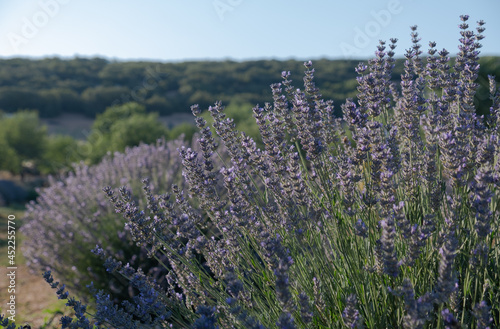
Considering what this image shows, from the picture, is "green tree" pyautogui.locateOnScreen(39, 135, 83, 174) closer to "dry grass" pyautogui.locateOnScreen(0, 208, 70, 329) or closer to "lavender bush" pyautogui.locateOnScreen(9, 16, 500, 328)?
"dry grass" pyautogui.locateOnScreen(0, 208, 70, 329)

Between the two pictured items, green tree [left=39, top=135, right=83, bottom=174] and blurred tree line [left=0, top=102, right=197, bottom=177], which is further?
green tree [left=39, top=135, right=83, bottom=174]

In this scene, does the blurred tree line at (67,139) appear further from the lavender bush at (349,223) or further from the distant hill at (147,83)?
the distant hill at (147,83)

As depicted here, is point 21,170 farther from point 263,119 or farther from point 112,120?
point 263,119

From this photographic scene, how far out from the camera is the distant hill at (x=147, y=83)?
29438mm

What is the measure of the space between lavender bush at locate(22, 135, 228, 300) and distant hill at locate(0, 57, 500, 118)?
2085cm

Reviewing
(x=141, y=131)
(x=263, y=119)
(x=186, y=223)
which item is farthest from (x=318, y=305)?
(x=141, y=131)

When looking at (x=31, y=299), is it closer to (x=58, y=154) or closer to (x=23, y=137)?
(x=58, y=154)

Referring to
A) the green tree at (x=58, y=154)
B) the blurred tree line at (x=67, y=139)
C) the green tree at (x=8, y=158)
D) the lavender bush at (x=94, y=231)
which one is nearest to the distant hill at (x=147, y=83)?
the blurred tree line at (x=67, y=139)

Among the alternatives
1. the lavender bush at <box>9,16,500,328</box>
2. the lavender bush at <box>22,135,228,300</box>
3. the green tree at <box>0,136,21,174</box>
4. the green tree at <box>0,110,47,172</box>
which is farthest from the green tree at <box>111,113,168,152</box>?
the lavender bush at <box>9,16,500,328</box>

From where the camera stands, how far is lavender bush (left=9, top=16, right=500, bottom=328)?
4.83 ft

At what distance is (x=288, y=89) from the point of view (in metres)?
2.15

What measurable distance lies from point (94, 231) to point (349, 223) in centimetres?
295

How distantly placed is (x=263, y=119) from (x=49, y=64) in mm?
46995

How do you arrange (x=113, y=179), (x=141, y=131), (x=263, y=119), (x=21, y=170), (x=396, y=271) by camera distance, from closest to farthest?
(x=396, y=271) < (x=263, y=119) < (x=113, y=179) < (x=141, y=131) < (x=21, y=170)
